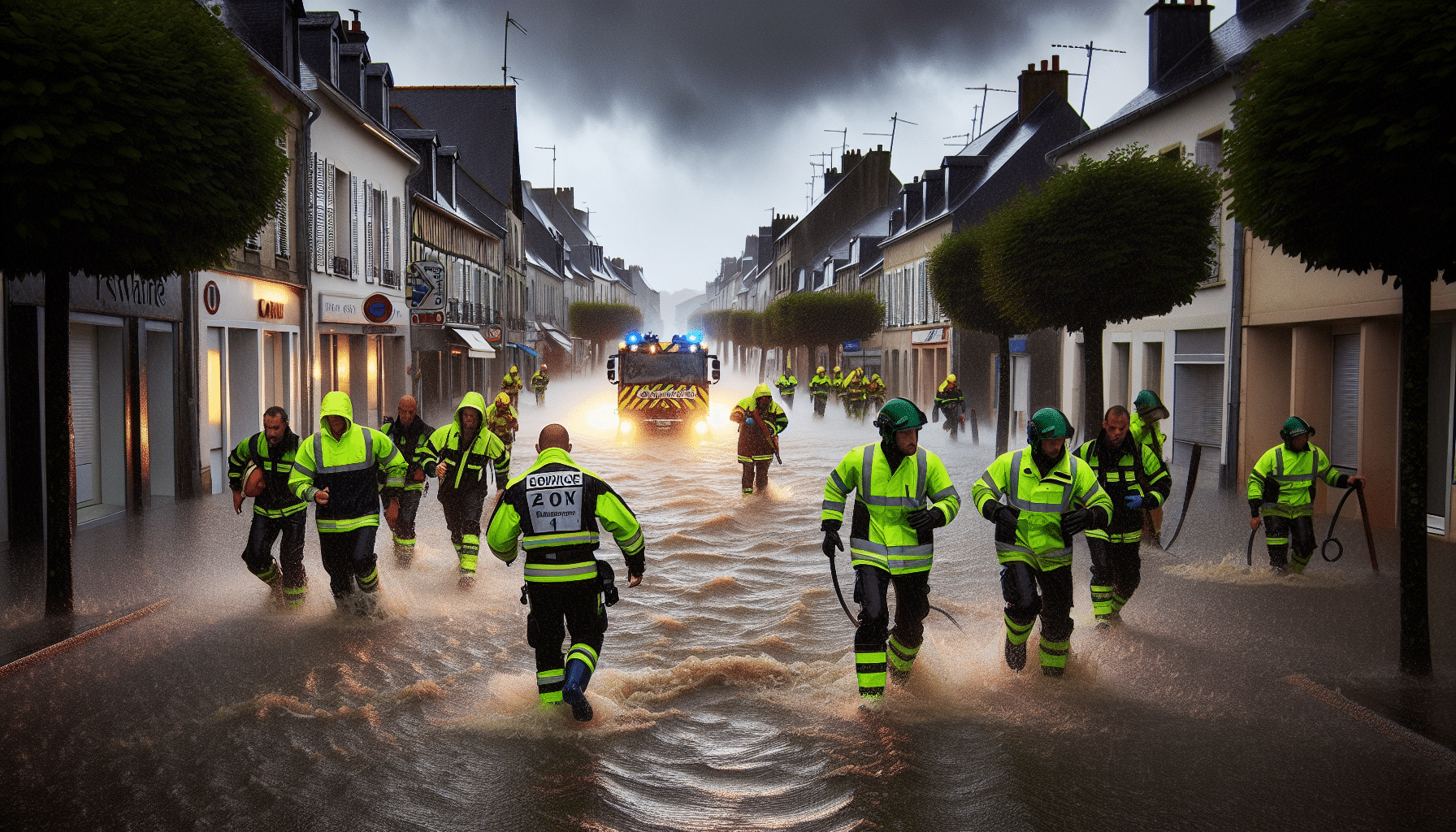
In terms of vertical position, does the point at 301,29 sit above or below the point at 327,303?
above

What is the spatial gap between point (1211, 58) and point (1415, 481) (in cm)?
1718

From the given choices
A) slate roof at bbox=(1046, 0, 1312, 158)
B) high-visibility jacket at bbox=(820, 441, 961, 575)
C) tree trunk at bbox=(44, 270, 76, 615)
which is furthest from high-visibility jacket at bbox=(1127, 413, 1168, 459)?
slate roof at bbox=(1046, 0, 1312, 158)

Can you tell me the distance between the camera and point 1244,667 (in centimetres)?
691

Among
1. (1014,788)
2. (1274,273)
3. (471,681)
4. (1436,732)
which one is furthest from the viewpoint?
(1274,273)

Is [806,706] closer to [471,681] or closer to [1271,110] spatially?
[471,681]

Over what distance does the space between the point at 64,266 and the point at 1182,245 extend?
38.8 ft

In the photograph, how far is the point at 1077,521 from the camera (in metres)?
6.42

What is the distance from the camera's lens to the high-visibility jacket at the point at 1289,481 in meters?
9.78

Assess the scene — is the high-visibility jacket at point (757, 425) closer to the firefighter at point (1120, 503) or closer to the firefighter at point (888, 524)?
the firefighter at point (1120, 503)

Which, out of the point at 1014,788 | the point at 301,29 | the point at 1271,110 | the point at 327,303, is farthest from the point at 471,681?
the point at 301,29

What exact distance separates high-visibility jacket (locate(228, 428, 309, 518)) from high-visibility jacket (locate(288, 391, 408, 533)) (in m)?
0.22

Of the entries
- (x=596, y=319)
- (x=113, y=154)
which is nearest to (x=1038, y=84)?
(x=113, y=154)

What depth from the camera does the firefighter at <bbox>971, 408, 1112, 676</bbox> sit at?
21.5ft

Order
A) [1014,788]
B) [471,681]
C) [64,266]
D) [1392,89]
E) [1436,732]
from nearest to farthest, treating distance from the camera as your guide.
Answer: [1014,788] < [1436,732] < [1392,89] < [471,681] < [64,266]
